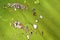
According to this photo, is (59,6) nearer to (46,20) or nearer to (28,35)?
(46,20)

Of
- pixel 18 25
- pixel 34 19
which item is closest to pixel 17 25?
pixel 18 25

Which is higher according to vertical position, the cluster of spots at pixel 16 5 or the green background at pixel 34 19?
the cluster of spots at pixel 16 5

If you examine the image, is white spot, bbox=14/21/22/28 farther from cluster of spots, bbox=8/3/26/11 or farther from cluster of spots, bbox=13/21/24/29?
cluster of spots, bbox=8/3/26/11

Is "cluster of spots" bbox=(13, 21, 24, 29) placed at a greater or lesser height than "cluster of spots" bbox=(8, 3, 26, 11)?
lesser

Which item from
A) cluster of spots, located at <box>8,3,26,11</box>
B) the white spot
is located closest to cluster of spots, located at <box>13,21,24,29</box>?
the white spot

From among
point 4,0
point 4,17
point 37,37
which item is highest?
point 4,0

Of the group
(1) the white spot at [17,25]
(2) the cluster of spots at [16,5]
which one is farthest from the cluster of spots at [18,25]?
(2) the cluster of spots at [16,5]

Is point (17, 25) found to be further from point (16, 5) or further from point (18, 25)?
point (16, 5)

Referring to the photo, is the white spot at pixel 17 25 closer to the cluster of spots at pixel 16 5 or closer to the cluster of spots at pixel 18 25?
the cluster of spots at pixel 18 25

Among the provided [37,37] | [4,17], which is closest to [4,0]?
[4,17]

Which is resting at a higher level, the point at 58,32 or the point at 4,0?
the point at 4,0

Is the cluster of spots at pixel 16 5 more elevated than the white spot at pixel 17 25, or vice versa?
the cluster of spots at pixel 16 5
